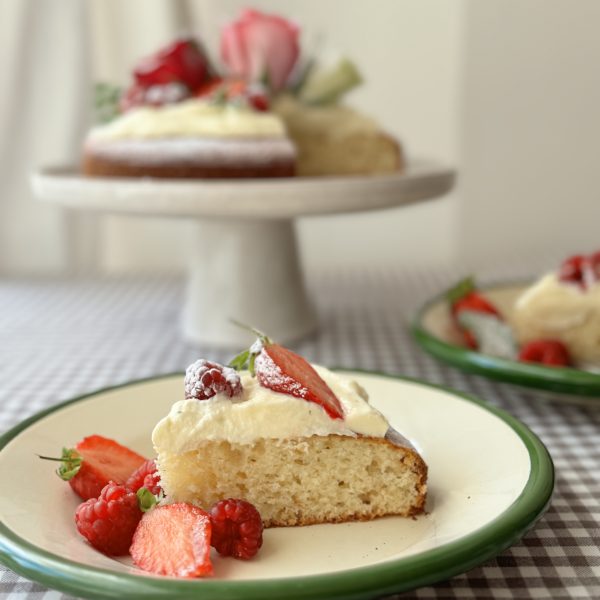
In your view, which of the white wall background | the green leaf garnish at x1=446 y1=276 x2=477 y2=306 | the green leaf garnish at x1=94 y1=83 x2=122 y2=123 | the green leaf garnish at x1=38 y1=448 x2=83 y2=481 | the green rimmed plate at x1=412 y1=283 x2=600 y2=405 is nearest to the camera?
the green leaf garnish at x1=38 y1=448 x2=83 y2=481

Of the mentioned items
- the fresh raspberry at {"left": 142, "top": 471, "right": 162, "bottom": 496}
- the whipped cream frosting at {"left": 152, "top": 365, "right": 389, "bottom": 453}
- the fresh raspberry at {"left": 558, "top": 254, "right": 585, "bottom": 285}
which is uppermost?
the whipped cream frosting at {"left": 152, "top": 365, "right": 389, "bottom": 453}

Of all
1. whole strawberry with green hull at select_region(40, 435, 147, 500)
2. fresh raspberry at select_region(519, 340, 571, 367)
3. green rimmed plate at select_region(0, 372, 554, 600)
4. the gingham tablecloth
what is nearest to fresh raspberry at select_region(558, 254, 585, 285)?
fresh raspberry at select_region(519, 340, 571, 367)

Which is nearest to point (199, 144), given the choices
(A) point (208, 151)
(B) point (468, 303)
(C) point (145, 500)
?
(A) point (208, 151)

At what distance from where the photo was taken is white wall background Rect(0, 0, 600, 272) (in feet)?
9.59

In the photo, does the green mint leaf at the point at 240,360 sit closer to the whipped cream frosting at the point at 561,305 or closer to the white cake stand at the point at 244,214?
the white cake stand at the point at 244,214

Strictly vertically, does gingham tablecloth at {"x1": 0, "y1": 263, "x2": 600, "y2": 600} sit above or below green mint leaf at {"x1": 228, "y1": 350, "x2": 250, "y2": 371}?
below

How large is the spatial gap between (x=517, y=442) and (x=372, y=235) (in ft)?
7.92

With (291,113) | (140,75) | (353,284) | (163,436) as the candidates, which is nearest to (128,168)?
(140,75)

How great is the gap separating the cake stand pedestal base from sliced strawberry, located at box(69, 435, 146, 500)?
84 centimetres

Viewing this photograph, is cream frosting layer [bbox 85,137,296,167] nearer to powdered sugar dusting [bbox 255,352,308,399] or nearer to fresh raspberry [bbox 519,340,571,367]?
fresh raspberry [bbox 519,340,571,367]

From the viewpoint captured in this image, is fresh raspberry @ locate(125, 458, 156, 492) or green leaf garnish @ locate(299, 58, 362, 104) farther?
green leaf garnish @ locate(299, 58, 362, 104)

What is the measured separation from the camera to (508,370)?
1308 millimetres

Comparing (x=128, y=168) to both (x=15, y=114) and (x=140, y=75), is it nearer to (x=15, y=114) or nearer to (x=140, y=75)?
(x=140, y=75)

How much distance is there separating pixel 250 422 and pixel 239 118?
103 centimetres
